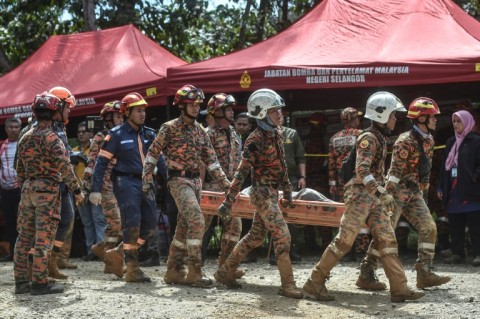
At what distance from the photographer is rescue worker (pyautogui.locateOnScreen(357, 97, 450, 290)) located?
32.9ft

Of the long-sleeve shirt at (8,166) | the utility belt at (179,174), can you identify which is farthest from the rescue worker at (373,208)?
the long-sleeve shirt at (8,166)

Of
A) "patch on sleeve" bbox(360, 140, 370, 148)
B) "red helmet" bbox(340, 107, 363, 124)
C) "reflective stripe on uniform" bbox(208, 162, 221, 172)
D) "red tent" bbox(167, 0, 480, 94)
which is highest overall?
"red tent" bbox(167, 0, 480, 94)

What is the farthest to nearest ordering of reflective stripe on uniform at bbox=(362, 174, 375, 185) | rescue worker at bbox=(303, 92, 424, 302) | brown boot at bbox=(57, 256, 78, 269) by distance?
1. brown boot at bbox=(57, 256, 78, 269)
2. rescue worker at bbox=(303, 92, 424, 302)
3. reflective stripe on uniform at bbox=(362, 174, 375, 185)

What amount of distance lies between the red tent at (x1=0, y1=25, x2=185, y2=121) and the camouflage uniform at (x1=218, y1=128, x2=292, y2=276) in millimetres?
5153

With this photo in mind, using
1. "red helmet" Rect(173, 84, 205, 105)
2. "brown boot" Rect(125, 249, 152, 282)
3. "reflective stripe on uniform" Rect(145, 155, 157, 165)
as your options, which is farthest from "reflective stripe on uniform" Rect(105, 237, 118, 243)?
"red helmet" Rect(173, 84, 205, 105)

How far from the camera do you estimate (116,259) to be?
11039 mm

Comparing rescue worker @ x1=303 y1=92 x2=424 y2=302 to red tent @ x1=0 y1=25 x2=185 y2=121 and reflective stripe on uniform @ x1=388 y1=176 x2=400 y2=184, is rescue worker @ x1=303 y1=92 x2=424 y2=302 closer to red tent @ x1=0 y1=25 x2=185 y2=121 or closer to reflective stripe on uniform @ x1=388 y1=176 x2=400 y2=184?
reflective stripe on uniform @ x1=388 y1=176 x2=400 y2=184

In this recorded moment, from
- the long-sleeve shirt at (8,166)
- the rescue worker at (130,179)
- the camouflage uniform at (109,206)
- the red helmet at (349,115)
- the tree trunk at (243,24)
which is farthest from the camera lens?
the tree trunk at (243,24)

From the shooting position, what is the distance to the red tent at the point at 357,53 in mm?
12984

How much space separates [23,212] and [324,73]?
204 inches

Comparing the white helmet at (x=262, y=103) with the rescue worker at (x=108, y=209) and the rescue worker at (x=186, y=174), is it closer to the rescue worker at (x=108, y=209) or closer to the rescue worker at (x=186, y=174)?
the rescue worker at (x=186, y=174)

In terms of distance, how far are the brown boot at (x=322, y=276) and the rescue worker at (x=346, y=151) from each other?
11.6ft

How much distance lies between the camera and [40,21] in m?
21.5

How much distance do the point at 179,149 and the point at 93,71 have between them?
660 cm
